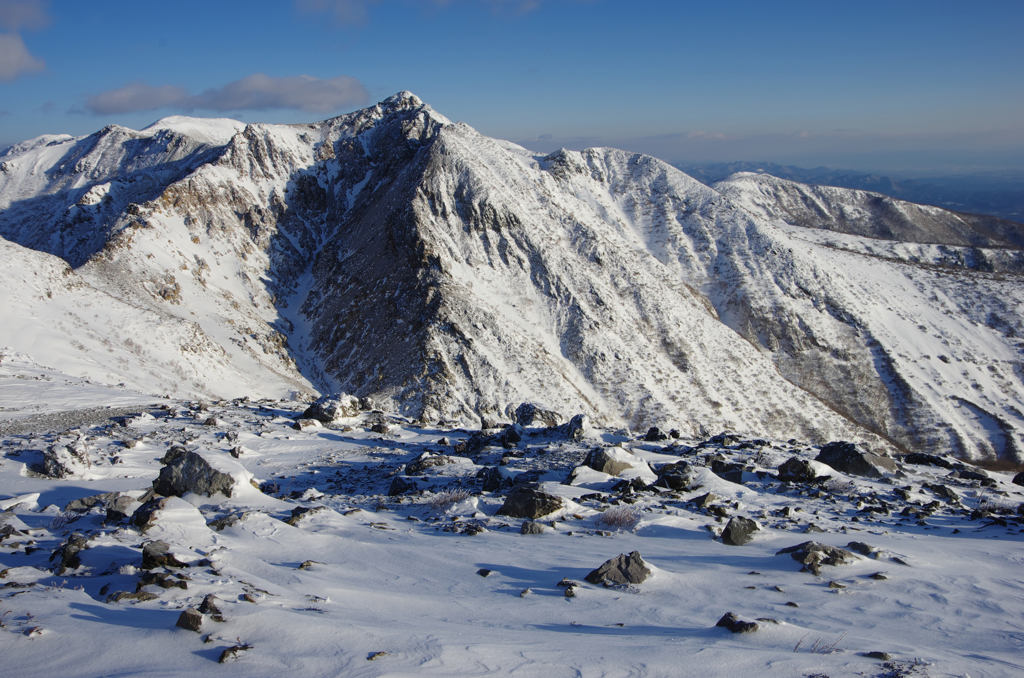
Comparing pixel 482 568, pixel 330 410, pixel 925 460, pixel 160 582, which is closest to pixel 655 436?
pixel 925 460

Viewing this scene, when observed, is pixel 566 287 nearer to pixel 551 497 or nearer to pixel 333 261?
pixel 333 261

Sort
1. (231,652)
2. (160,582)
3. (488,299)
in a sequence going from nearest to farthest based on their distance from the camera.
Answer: (231,652), (160,582), (488,299)

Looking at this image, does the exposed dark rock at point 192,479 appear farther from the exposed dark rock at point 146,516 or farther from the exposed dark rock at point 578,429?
the exposed dark rock at point 578,429

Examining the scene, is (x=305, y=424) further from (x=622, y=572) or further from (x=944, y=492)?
(x=944, y=492)

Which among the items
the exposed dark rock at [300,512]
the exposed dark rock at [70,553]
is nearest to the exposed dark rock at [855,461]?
the exposed dark rock at [300,512]

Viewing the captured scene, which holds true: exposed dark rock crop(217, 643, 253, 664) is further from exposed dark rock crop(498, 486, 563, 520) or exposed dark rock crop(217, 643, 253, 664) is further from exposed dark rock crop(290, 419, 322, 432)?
exposed dark rock crop(290, 419, 322, 432)

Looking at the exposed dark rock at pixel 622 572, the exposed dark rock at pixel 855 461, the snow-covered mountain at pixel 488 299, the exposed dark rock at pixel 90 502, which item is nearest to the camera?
the exposed dark rock at pixel 622 572
